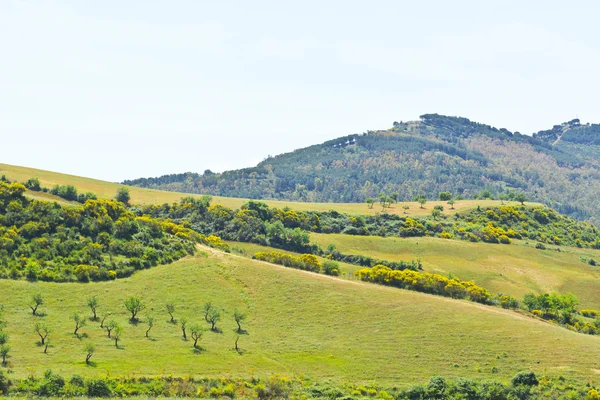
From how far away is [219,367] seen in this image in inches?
3091

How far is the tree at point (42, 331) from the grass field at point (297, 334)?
85 cm

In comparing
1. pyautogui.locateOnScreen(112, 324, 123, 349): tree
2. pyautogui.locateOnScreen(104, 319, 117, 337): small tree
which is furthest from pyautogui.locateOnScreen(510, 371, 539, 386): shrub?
pyautogui.locateOnScreen(104, 319, 117, 337): small tree

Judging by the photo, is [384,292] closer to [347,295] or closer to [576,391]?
[347,295]

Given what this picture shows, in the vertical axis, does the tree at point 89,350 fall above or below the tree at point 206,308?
→ below

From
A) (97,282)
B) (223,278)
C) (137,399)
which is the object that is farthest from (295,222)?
(137,399)

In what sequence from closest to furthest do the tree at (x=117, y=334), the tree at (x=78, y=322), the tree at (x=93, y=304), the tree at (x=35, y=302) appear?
the tree at (x=117, y=334)
the tree at (x=78, y=322)
the tree at (x=35, y=302)
the tree at (x=93, y=304)

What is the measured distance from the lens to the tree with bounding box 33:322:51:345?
79.2 m

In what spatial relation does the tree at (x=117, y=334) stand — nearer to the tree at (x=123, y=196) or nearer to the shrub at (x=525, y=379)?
the shrub at (x=525, y=379)

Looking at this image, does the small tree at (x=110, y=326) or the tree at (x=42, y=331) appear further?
the small tree at (x=110, y=326)

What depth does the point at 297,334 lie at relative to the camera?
9144 cm

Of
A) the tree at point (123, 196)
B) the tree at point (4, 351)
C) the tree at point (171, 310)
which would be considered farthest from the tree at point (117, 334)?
the tree at point (123, 196)

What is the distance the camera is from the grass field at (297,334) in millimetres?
79000

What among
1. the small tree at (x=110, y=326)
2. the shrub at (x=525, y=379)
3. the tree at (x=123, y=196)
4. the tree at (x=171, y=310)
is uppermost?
the tree at (x=123, y=196)

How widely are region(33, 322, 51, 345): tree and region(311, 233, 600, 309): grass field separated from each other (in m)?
94.4
